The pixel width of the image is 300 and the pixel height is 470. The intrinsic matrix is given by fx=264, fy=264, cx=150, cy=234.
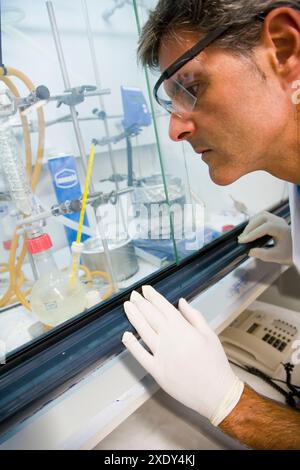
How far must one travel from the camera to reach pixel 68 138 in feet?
4.09

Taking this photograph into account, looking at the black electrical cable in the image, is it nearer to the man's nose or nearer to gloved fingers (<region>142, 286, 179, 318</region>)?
gloved fingers (<region>142, 286, 179, 318</region>)

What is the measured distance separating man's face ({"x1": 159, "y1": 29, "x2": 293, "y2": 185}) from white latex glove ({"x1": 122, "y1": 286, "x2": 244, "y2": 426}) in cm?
47

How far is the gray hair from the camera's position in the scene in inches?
21.9

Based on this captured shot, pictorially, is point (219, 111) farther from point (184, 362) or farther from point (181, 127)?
point (184, 362)

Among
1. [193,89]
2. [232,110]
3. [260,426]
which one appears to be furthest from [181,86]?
[260,426]

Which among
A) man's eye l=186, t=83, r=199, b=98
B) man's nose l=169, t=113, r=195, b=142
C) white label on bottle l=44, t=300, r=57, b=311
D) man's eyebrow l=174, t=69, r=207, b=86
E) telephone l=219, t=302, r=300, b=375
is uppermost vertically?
man's eyebrow l=174, t=69, r=207, b=86

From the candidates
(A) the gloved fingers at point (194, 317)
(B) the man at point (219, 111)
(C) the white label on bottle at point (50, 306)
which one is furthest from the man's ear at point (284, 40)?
(C) the white label on bottle at point (50, 306)

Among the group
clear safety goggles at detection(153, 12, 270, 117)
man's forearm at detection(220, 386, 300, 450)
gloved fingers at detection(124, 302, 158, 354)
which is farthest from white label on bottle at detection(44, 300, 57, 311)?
clear safety goggles at detection(153, 12, 270, 117)

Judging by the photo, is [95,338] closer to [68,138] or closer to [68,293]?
[68,293]

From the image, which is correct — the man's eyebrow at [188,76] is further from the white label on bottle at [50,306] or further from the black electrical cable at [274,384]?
the black electrical cable at [274,384]

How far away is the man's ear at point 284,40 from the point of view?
543 millimetres

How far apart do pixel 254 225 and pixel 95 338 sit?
837 millimetres

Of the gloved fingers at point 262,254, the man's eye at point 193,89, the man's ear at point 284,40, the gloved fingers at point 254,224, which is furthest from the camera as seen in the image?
the gloved fingers at point 254,224

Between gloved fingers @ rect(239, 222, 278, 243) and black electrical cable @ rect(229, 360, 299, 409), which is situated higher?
gloved fingers @ rect(239, 222, 278, 243)
